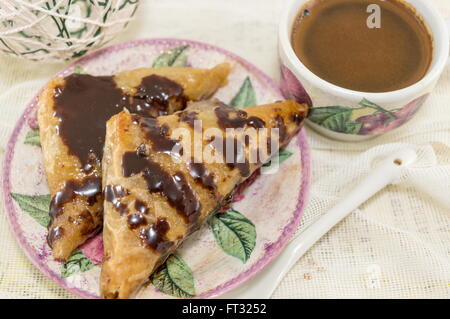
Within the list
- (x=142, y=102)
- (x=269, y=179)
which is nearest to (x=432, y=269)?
(x=269, y=179)

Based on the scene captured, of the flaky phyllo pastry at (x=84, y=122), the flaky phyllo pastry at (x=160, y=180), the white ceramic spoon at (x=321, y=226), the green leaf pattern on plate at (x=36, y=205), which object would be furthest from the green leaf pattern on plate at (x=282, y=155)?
the green leaf pattern on plate at (x=36, y=205)

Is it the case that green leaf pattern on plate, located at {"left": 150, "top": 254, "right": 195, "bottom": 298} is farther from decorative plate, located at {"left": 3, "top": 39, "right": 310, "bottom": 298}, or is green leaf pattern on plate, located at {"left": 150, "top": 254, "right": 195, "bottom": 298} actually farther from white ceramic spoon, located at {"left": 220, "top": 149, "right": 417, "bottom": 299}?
Answer: white ceramic spoon, located at {"left": 220, "top": 149, "right": 417, "bottom": 299}

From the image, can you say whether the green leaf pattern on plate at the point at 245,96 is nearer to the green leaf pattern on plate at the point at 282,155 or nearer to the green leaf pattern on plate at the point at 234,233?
the green leaf pattern on plate at the point at 282,155

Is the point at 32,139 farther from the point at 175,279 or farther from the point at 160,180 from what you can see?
the point at 175,279

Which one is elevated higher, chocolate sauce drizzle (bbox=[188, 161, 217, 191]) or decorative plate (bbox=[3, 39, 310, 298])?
chocolate sauce drizzle (bbox=[188, 161, 217, 191])

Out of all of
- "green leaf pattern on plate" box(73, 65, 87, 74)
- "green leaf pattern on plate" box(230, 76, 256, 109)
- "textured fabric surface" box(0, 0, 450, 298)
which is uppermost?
"green leaf pattern on plate" box(73, 65, 87, 74)

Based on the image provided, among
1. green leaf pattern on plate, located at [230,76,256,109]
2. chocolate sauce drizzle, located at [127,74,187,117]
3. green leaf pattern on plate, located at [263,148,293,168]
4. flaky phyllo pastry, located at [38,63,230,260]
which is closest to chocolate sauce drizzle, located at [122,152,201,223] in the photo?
flaky phyllo pastry, located at [38,63,230,260]

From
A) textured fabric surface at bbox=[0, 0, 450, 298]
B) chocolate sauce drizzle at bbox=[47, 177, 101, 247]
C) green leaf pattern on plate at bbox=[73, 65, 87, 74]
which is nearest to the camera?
chocolate sauce drizzle at bbox=[47, 177, 101, 247]

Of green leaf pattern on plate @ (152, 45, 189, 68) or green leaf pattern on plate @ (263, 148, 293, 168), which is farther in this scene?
green leaf pattern on plate @ (152, 45, 189, 68)

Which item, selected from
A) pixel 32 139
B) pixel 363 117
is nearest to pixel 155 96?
pixel 32 139
